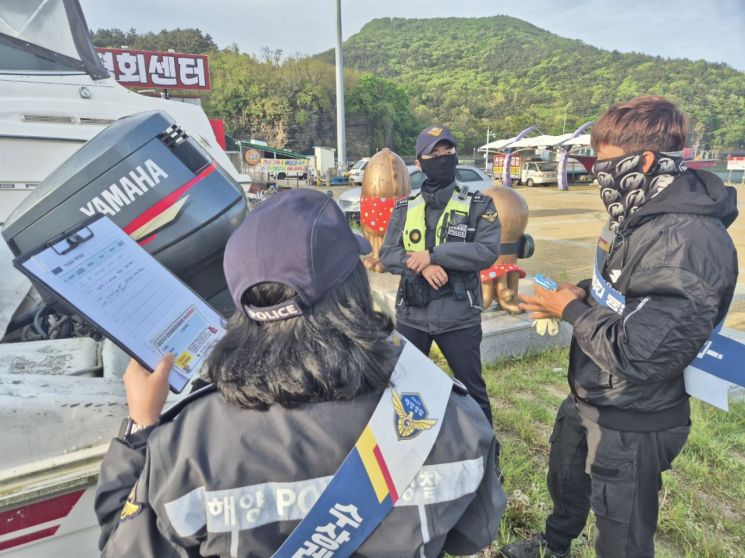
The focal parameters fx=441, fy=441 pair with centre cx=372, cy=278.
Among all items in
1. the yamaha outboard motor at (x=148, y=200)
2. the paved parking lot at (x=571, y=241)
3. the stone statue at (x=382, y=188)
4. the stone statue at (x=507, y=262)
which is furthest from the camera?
the paved parking lot at (x=571, y=241)

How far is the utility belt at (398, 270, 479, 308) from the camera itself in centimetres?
233

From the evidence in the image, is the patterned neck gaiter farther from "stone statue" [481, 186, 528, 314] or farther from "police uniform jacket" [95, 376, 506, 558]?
"stone statue" [481, 186, 528, 314]

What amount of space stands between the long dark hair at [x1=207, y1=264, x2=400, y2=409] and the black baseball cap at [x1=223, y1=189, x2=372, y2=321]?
0.02 meters

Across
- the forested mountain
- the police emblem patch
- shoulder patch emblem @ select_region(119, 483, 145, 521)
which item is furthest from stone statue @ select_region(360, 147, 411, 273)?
the forested mountain

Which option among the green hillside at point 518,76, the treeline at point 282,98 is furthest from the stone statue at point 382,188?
the green hillside at point 518,76

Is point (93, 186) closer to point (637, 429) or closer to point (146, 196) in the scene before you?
point (146, 196)

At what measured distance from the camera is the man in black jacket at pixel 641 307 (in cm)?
119

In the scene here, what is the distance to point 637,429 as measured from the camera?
1.40 meters

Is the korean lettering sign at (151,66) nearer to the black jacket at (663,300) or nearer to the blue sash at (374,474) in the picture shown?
the black jacket at (663,300)

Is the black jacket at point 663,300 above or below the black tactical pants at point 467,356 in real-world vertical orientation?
above

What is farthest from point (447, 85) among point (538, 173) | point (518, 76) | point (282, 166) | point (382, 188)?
point (382, 188)

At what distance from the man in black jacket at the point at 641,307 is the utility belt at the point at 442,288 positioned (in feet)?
2.35

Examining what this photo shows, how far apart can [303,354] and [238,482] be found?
24 centimetres

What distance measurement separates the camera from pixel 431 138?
2.46 m
